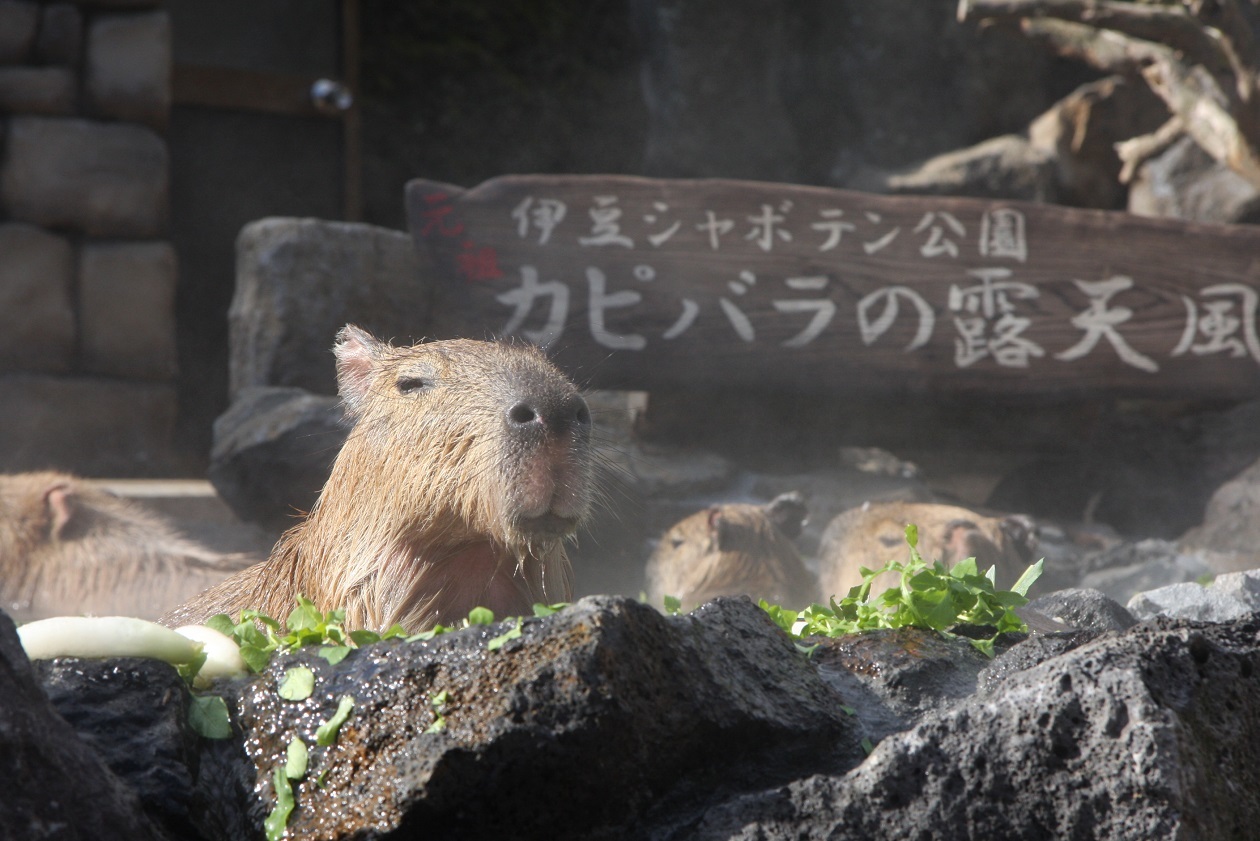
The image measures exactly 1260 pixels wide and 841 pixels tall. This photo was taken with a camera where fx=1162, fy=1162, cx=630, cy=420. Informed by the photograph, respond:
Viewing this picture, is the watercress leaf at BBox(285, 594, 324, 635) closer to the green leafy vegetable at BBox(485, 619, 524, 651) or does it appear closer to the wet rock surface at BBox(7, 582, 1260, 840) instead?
the wet rock surface at BBox(7, 582, 1260, 840)

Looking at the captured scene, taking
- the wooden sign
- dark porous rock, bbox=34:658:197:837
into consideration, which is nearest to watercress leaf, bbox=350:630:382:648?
dark porous rock, bbox=34:658:197:837

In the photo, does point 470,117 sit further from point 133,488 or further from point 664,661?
point 664,661

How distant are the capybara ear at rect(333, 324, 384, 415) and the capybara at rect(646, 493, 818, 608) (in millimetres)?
2645

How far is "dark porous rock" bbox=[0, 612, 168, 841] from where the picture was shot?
159 cm

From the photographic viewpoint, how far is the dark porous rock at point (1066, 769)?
1665 millimetres

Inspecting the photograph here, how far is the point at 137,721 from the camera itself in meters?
1.86

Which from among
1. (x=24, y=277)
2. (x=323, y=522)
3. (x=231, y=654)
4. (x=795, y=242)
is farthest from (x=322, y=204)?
(x=231, y=654)

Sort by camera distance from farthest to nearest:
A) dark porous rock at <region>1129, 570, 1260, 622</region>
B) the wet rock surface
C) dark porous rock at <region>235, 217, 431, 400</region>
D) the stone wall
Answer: the stone wall → dark porous rock at <region>235, 217, 431, 400</region> → dark porous rock at <region>1129, 570, 1260, 622</region> → the wet rock surface

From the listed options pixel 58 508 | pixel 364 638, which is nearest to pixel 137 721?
pixel 364 638

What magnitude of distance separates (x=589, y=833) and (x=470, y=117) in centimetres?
990

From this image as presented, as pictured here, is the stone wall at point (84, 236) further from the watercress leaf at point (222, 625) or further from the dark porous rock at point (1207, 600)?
the dark porous rock at point (1207, 600)

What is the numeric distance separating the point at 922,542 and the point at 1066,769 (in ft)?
12.0

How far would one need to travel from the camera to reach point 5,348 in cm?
773

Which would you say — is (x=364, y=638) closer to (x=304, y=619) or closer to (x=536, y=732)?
(x=304, y=619)
